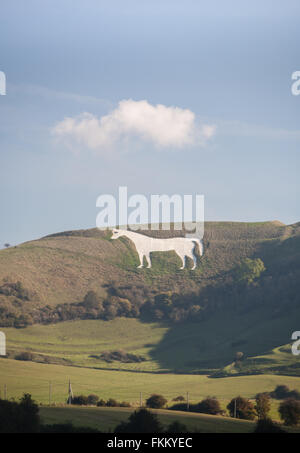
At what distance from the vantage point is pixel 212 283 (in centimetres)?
11131

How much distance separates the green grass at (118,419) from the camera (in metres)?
34.3

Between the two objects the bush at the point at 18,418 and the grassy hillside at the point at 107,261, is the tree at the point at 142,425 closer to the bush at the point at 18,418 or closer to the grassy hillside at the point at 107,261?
the bush at the point at 18,418

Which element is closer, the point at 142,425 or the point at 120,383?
the point at 142,425

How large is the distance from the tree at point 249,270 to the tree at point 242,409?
67.4 m

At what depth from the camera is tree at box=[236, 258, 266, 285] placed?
110325mm

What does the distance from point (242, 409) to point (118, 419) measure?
987 centimetres

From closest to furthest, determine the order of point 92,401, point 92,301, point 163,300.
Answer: point 92,401, point 92,301, point 163,300

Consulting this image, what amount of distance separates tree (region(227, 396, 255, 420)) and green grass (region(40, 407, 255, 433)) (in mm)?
2116

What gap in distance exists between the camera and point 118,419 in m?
36.8

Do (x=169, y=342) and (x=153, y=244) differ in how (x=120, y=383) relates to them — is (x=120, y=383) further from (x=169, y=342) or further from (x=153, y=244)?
(x=153, y=244)

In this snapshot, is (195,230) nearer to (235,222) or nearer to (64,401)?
(235,222)

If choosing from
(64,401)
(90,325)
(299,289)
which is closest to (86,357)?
(90,325)

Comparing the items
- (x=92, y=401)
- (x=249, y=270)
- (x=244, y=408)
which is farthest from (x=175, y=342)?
(x=244, y=408)

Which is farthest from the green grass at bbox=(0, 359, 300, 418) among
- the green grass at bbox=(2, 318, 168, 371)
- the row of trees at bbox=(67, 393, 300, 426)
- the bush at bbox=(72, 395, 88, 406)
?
the green grass at bbox=(2, 318, 168, 371)
